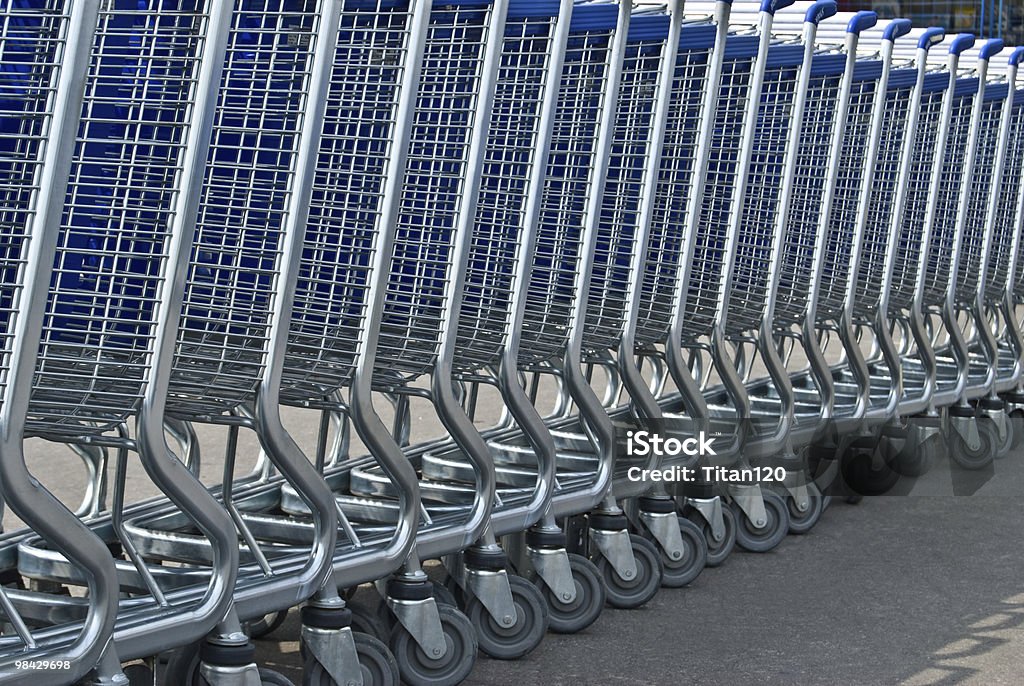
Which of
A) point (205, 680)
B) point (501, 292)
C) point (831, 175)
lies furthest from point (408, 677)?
point (831, 175)

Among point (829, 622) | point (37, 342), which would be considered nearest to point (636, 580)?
point (829, 622)

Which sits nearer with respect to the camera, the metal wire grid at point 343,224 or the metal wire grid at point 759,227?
the metal wire grid at point 343,224

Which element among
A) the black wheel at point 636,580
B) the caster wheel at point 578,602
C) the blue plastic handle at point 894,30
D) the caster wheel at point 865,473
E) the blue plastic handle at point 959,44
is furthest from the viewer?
the caster wheel at point 865,473

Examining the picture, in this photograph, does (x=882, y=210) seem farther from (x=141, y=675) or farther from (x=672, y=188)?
(x=141, y=675)

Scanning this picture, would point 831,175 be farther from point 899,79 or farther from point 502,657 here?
point 502,657

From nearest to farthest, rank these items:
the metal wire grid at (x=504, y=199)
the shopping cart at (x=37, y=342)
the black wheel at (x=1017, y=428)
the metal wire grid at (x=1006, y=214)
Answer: the shopping cart at (x=37, y=342)
the metal wire grid at (x=504, y=199)
the metal wire grid at (x=1006, y=214)
the black wheel at (x=1017, y=428)

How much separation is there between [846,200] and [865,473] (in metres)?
0.94

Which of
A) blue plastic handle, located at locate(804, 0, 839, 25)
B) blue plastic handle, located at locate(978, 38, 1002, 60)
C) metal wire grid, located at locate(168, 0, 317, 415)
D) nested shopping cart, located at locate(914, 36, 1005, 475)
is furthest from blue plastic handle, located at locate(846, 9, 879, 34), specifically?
metal wire grid, located at locate(168, 0, 317, 415)

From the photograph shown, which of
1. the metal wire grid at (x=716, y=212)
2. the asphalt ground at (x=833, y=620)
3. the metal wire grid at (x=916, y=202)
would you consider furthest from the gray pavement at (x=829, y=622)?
the metal wire grid at (x=916, y=202)

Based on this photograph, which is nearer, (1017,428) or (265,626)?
(265,626)

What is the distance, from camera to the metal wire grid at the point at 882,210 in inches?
235

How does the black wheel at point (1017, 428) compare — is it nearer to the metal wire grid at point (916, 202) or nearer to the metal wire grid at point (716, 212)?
the metal wire grid at point (916, 202)

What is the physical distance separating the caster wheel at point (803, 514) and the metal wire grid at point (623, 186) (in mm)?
1005

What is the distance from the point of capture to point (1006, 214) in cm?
705
